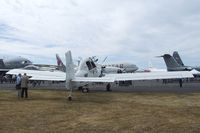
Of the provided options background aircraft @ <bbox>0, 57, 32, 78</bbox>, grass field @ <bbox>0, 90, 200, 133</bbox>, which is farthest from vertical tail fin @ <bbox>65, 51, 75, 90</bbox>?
background aircraft @ <bbox>0, 57, 32, 78</bbox>

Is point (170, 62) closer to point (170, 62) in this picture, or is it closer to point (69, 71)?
point (170, 62)

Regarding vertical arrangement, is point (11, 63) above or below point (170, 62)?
above

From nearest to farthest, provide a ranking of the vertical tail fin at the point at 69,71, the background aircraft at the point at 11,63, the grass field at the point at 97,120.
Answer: the grass field at the point at 97,120
the vertical tail fin at the point at 69,71
the background aircraft at the point at 11,63

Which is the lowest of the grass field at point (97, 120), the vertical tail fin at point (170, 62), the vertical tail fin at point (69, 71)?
the grass field at point (97, 120)

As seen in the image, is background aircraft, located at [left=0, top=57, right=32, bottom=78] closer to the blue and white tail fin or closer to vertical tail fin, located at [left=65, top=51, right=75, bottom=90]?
the blue and white tail fin

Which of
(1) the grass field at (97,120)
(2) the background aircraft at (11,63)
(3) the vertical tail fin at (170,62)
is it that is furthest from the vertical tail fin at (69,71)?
(2) the background aircraft at (11,63)

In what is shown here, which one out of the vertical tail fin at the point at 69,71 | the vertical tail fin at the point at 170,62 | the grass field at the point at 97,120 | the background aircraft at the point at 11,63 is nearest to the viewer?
the grass field at the point at 97,120

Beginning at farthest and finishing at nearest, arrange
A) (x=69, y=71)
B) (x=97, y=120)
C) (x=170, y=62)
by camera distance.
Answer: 1. (x=170, y=62)
2. (x=69, y=71)
3. (x=97, y=120)

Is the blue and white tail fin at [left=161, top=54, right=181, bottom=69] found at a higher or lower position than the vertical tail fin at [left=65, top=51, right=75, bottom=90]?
higher

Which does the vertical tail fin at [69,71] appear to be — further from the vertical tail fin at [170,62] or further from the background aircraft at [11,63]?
the background aircraft at [11,63]

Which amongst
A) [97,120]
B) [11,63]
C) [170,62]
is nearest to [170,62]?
[170,62]

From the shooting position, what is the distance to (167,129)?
1162cm

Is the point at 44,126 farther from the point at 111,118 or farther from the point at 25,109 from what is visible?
the point at 25,109

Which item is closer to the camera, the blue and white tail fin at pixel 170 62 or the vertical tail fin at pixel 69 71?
the vertical tail fin at pixel 69 71
